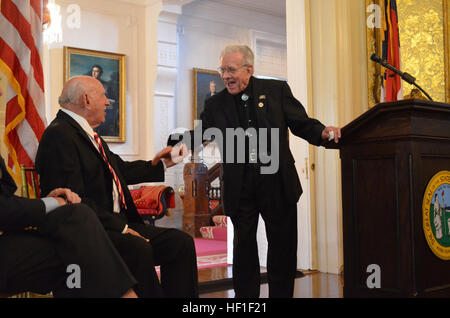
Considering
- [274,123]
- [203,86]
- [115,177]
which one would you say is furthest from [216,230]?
[115,177]

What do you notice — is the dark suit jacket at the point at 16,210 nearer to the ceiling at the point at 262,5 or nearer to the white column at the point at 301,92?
the white column at the point at 301,92

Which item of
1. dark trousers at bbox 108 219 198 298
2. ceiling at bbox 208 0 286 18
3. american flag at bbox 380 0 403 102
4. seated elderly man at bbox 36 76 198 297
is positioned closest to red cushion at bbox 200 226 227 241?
american flag at bbox 380 0 403 102

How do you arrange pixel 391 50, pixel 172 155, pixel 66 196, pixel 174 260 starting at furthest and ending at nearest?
1. pixel 391 50
2. pixel 172 155
3. pixel 174 260
4. pixel 66 196

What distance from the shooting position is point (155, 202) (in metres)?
8.24

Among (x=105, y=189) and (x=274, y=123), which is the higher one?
(x=274, y=123)

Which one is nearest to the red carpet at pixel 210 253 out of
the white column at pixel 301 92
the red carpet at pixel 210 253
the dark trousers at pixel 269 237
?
the red carpet at pixel 210 253

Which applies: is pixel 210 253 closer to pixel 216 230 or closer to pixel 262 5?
pixel 216 230

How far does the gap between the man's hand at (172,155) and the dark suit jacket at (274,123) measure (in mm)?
238

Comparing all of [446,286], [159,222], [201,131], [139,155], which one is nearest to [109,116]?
[139,155]

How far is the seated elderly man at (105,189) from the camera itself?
8.61 feet

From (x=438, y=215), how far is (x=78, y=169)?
1904 millimetres

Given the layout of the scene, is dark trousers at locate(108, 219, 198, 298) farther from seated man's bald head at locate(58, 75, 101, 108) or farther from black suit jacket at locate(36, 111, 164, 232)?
seated man's bald head at locate(58, 75, 101, 108)

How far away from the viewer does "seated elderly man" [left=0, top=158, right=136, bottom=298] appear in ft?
6.89

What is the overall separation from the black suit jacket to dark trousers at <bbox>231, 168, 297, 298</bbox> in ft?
2.04
